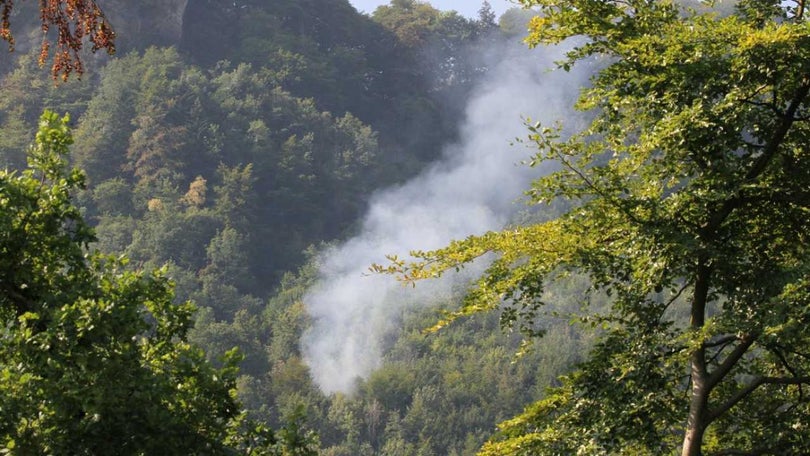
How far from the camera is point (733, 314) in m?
8.70

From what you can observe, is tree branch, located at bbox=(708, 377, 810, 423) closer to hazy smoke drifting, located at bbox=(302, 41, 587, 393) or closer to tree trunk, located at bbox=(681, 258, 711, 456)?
tree trunk, located at bbox=(681, 258, 711, 456)

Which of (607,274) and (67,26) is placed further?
(607,274)

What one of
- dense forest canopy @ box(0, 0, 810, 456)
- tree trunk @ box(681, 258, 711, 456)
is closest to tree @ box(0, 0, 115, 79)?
dense forest canopy @ box(0, 0, 810, 456)

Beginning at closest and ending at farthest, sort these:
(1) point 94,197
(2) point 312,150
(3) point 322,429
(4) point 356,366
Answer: (3) point 322,429 → (4) point 356,366 → (1) point 94,197 → (2) point 312,150

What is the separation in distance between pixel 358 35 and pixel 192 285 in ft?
88.3

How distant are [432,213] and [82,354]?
6937 cm

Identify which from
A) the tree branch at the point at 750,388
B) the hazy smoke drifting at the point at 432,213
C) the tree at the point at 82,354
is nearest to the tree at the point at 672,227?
the tree branch at the point at 750,388

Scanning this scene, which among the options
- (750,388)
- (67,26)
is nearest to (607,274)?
(750,388)

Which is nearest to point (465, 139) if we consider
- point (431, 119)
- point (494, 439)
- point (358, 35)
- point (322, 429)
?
point (431, 119)

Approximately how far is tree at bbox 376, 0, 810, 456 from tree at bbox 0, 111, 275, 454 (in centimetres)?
163

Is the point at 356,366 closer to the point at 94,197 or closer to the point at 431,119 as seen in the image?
the point at 94,197

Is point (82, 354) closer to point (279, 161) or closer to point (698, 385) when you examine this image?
point (698, 385)

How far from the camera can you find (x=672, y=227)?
8742 millimetres

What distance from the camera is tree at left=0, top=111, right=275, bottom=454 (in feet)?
25.3
